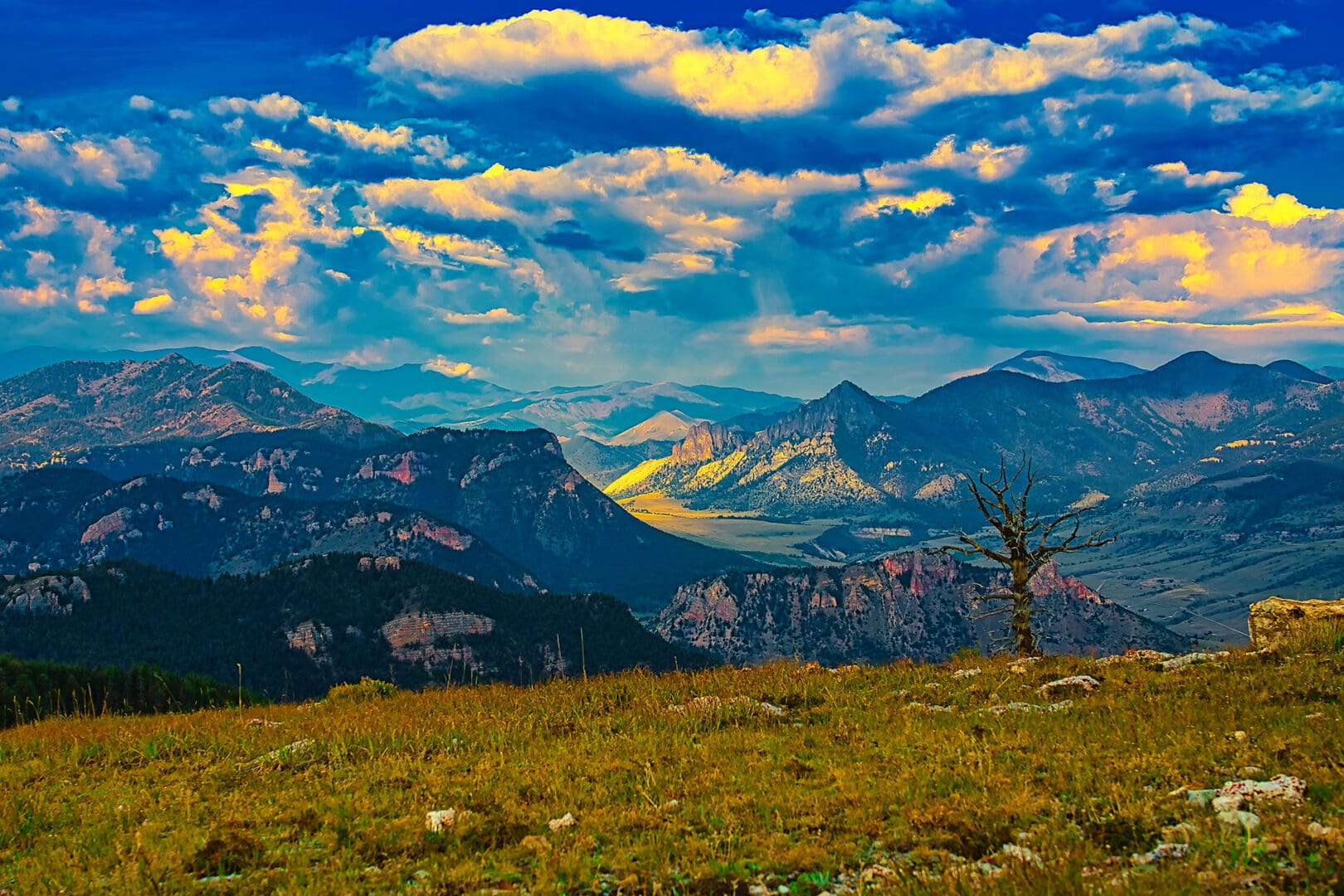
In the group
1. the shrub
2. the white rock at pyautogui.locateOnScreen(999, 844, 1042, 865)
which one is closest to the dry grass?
the white rock at pyautogui.locateOnScreen(999, 844, 1042, 865)

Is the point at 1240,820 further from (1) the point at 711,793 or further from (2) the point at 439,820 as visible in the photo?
(2) the point at 439,820

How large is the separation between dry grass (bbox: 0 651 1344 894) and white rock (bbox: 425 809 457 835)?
260 millimetres

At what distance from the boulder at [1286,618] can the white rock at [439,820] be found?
20098 mm

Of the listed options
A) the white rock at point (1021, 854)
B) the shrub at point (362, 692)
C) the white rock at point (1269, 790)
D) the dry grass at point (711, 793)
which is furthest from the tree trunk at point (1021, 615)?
the shrub at point (362, 692)

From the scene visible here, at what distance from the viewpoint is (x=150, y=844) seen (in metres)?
13.1

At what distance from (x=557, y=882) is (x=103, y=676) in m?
106

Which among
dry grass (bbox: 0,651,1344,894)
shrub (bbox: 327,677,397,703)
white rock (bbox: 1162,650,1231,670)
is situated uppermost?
dry grass (bbox: 0,651,1344,894)

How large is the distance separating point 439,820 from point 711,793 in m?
4.12

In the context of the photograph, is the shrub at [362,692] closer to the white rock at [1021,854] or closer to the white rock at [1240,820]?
the white rock at [1021,854]

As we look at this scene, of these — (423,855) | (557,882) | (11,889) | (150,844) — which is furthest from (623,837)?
(11,889)

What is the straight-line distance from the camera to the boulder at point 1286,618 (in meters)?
23.5

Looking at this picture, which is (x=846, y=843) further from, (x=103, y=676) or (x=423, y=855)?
(x=103, y=676)

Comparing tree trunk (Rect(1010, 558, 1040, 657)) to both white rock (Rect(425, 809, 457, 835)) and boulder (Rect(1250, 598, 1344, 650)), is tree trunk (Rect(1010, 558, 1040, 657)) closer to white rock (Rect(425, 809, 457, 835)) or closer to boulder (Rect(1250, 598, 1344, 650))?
boulder (Rect(1250, 598, 1344, 650))

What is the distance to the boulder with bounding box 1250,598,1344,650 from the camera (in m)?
23.5
